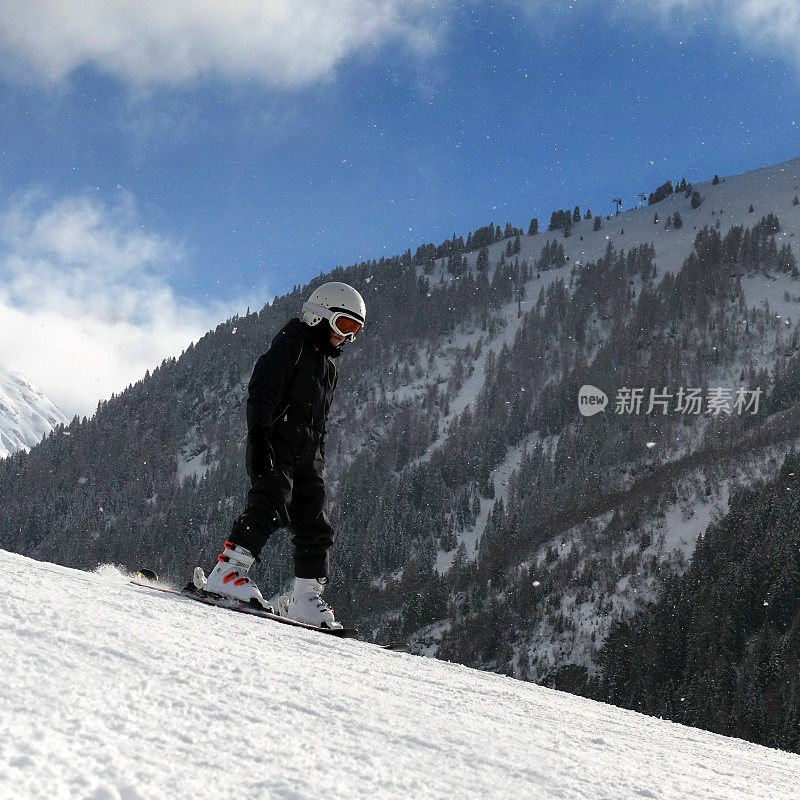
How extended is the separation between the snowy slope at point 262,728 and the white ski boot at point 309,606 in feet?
5.99

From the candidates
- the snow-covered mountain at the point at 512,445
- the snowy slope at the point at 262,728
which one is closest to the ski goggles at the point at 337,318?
the snowy slope at the point at 262,728

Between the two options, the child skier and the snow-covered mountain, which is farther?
the snow-covered mountain

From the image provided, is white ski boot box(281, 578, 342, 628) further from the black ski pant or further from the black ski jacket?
the black ski jacket

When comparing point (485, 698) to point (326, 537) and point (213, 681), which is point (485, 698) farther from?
point (326, 537)

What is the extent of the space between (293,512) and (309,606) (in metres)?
0.60

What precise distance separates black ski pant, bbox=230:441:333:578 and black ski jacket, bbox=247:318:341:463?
→ 0.28 ft

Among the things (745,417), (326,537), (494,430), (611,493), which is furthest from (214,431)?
(326,537)

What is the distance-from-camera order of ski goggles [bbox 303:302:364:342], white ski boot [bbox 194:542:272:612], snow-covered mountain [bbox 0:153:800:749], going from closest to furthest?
1. white ski boot [bbox 194:542:272:612]
2. ski goggles [bbox 303:302:364:342]
3. snow-covered mountain [bbox 0:153:800:749]

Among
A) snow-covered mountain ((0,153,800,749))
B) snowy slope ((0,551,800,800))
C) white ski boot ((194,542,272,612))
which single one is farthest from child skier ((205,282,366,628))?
snow-covered mountain ((0,153,800,749))

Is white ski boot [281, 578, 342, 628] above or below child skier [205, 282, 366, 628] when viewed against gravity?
below

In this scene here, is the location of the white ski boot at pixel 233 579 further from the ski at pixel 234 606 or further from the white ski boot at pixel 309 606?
the white ski boot at pixel 309 606

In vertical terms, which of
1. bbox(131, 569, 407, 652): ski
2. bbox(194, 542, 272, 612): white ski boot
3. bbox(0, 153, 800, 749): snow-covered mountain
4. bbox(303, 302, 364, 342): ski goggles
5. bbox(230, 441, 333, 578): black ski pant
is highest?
bbox(0, 153, 800, 749): snow-covered mountain

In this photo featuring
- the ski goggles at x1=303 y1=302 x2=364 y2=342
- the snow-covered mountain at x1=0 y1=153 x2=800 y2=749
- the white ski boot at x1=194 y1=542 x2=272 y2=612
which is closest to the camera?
the white ski boot at x1=194 y1=542 x2=272 y2=612

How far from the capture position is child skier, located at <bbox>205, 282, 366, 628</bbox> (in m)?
4.30
